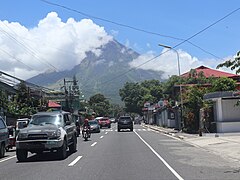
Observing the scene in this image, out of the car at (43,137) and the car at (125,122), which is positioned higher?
the car at (125,122)

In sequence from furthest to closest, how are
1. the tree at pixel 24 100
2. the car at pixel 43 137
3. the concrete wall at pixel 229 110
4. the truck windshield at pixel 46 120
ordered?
the tree at pixel 24 100 → the concrete wall at pixel 229 110 → the truck windshield at pixel 46 120 → the car at pixel 43 137

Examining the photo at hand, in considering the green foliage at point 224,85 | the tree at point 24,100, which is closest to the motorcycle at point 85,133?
the green foliage at point 224,85

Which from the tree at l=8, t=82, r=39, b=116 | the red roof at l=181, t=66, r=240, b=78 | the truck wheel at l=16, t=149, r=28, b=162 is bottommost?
the truck wheel at l=16, t=149, r=28, b=162

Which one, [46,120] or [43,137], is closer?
[43,137]

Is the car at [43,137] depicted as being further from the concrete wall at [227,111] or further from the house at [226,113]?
the concrete wall at [227,111]

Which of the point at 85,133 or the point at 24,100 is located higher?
the point at 24,100

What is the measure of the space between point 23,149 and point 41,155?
108 inches

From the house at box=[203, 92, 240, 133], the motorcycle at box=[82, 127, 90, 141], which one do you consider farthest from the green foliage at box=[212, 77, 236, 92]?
the motorcycle at box=[82, 127, 90, 141]

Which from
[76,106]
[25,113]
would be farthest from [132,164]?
[76,106]

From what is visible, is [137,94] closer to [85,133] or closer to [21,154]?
[85,133]

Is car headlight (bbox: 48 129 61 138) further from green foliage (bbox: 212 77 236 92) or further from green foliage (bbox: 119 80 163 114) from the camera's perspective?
green foliage (bbox: 119 80 163 114)

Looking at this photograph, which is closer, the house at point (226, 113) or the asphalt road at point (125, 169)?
the asphalt road at point (125, 169)

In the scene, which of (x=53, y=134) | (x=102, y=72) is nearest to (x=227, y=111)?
(x=53, y=134)

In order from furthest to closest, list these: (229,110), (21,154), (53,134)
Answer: (229,110) → (21,154) → (53,134)
